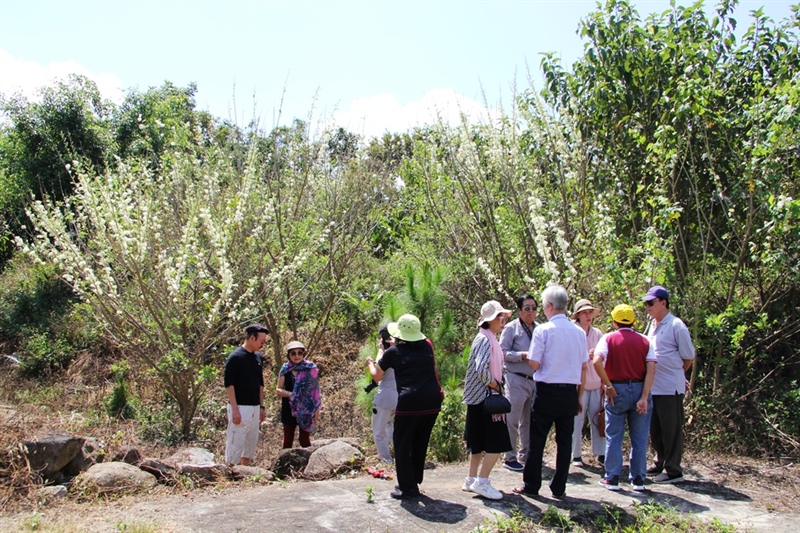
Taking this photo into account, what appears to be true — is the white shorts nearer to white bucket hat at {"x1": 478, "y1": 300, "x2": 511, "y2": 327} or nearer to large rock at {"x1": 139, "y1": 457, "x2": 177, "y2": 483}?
large rock at {"x1": 139, "y1": 457, "x2": 177, "y2": 483}

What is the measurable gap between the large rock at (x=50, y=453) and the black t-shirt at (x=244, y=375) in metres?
1.56

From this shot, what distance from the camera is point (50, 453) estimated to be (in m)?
6.00

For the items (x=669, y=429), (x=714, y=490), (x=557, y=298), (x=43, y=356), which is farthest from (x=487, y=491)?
(x=43, y=356)

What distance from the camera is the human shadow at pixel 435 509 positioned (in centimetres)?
516

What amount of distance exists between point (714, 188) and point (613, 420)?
3.72 metres

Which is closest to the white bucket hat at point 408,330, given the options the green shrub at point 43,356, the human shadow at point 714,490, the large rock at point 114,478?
the large rock at point 114,478

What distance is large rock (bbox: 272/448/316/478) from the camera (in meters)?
7.02

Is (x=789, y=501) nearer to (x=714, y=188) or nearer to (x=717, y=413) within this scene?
(x=717, y=413)

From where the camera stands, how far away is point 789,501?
609cm

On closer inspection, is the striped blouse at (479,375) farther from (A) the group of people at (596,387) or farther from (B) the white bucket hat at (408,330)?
(B) the white bucket hat at (408,330)

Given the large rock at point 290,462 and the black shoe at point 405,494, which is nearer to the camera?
the black shoe at point 405,494

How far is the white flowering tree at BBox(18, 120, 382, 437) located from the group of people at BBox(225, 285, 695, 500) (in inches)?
86.4

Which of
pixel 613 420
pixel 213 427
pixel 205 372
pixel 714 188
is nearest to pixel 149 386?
pixel 213 427

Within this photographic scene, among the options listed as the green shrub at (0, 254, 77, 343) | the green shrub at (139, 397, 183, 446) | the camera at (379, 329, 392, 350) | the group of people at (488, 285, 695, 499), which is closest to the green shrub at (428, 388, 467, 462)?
the group of people at (488, 285, 695, 499)
